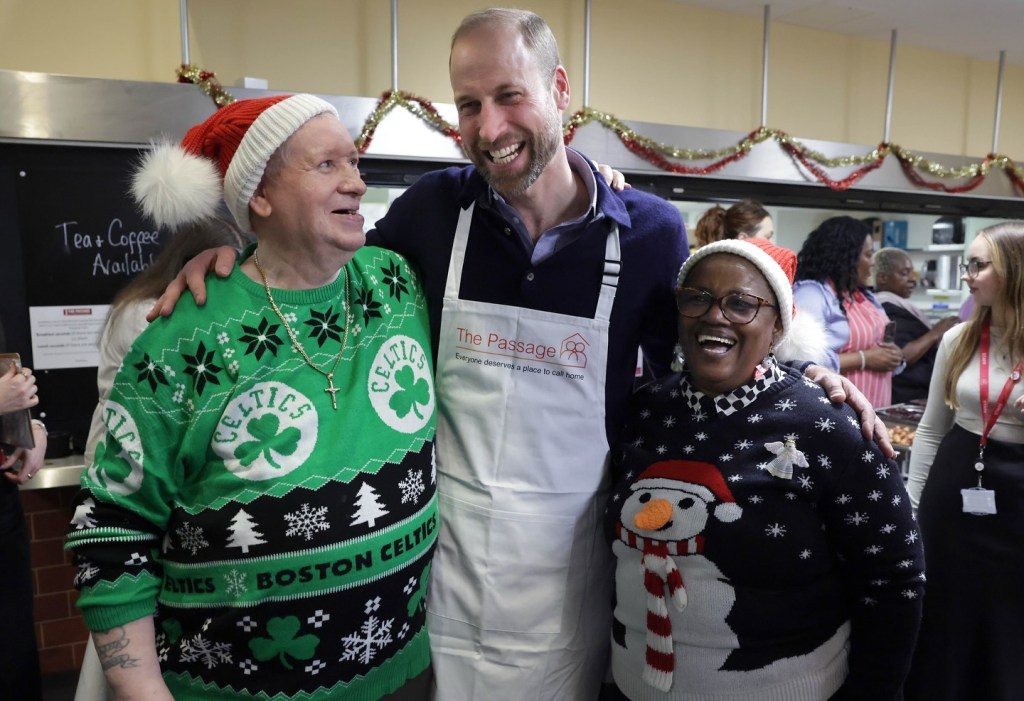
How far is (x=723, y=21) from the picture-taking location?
4.23 metres

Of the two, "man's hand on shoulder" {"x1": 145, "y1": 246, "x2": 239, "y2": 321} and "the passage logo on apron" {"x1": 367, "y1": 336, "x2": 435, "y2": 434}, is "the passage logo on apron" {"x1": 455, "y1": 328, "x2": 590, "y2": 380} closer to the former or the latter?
"the passage logo on apron" {"x1": 367, "y1": 336, "x2": 435, "y2": 434}

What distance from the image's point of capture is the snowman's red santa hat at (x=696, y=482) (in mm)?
1332

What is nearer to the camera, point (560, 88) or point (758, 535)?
point (758, 535)

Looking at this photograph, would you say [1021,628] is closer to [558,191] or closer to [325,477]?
[558,191]

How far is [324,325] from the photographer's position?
4.14 feet

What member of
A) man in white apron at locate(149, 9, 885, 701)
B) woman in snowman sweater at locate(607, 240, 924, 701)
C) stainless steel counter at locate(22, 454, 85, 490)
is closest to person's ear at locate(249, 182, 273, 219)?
man in white apron at locate(149, 9, 885, 701)

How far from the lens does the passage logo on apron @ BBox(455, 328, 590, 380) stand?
4.76 ft

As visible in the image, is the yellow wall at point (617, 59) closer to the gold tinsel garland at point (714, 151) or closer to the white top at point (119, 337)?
the gold tinsel garland at point (714, 151)

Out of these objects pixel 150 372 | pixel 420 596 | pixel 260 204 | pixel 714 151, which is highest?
pixel 714 151

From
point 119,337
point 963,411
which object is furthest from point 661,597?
point 963,411

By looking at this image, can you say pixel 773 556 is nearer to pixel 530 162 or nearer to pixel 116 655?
pixel 530 162

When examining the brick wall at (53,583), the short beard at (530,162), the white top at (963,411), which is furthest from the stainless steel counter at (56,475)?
the white top at (963,411)

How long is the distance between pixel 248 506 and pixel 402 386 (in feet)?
1.06

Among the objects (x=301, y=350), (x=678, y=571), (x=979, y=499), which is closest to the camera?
(x=301, y=350)
